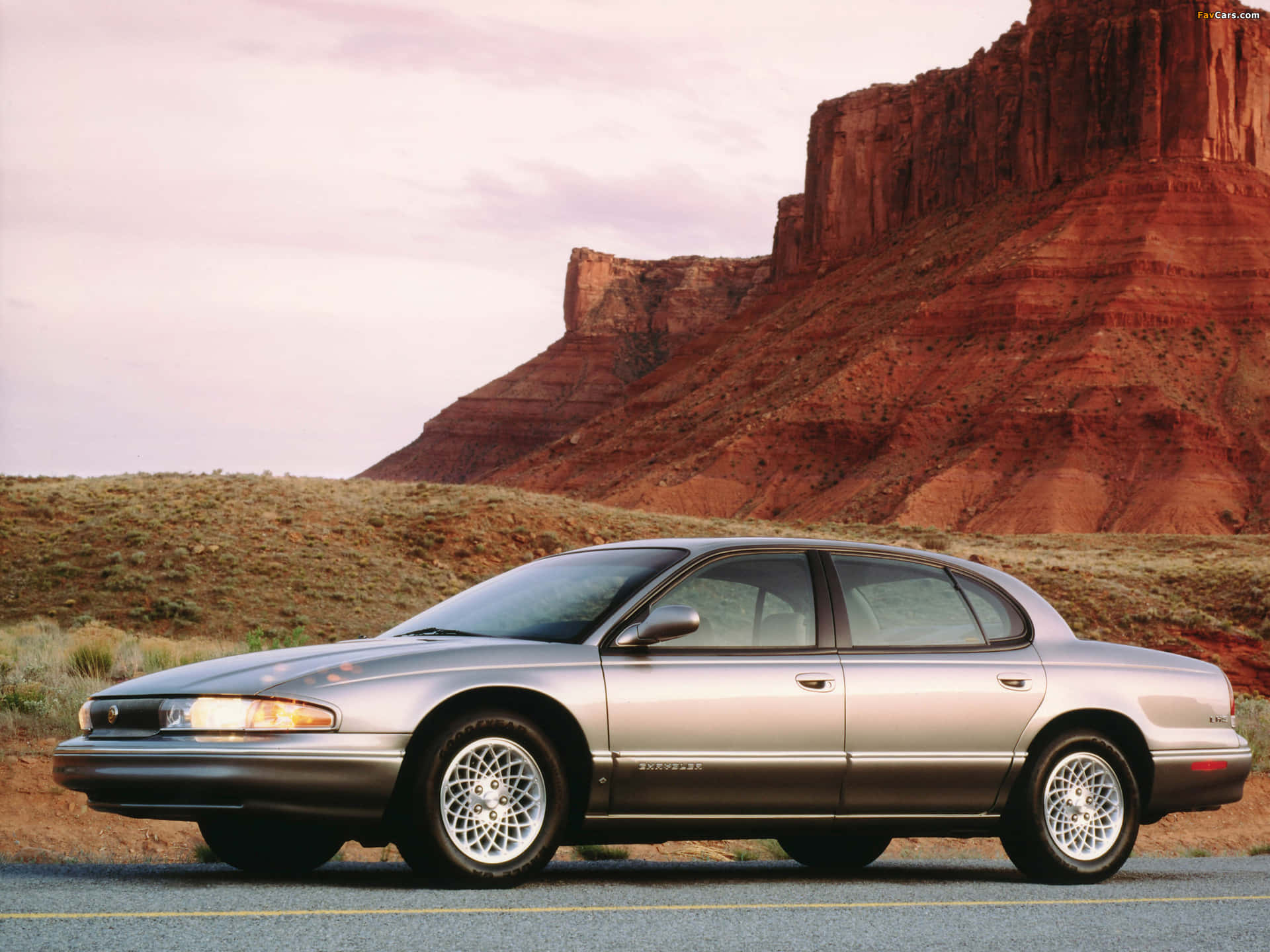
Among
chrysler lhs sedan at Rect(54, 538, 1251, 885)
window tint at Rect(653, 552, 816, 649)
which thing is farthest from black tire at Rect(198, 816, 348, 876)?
window tint at Rect(653, 552, 816, 649)

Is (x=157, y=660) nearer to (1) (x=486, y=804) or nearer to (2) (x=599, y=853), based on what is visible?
(2) (x=599, y=853)

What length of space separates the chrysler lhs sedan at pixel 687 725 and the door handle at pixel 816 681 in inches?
0.4

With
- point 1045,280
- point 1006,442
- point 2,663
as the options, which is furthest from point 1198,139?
point 2,663

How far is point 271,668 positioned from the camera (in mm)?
6516

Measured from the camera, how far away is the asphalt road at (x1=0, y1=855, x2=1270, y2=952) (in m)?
5.32

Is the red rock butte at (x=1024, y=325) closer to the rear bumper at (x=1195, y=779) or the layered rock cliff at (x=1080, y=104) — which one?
the layered rock cliff at (x=1080, y=104)

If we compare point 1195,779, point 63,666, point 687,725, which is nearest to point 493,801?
point 687,725

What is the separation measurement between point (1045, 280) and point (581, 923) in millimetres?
76552

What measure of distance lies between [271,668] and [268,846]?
115 cm

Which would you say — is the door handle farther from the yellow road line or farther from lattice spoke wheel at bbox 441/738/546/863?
lattice spoke wheel at bbox 441/738/546/863

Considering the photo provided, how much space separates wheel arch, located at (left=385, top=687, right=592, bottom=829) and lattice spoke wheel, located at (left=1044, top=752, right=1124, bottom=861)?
2.46 metres

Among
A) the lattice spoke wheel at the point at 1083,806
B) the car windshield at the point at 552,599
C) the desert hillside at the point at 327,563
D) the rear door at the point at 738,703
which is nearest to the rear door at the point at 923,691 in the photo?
the rear door at the point at 738,703

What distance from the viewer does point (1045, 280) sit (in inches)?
3091

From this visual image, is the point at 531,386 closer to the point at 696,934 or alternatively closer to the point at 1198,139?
the point at 1198,139
